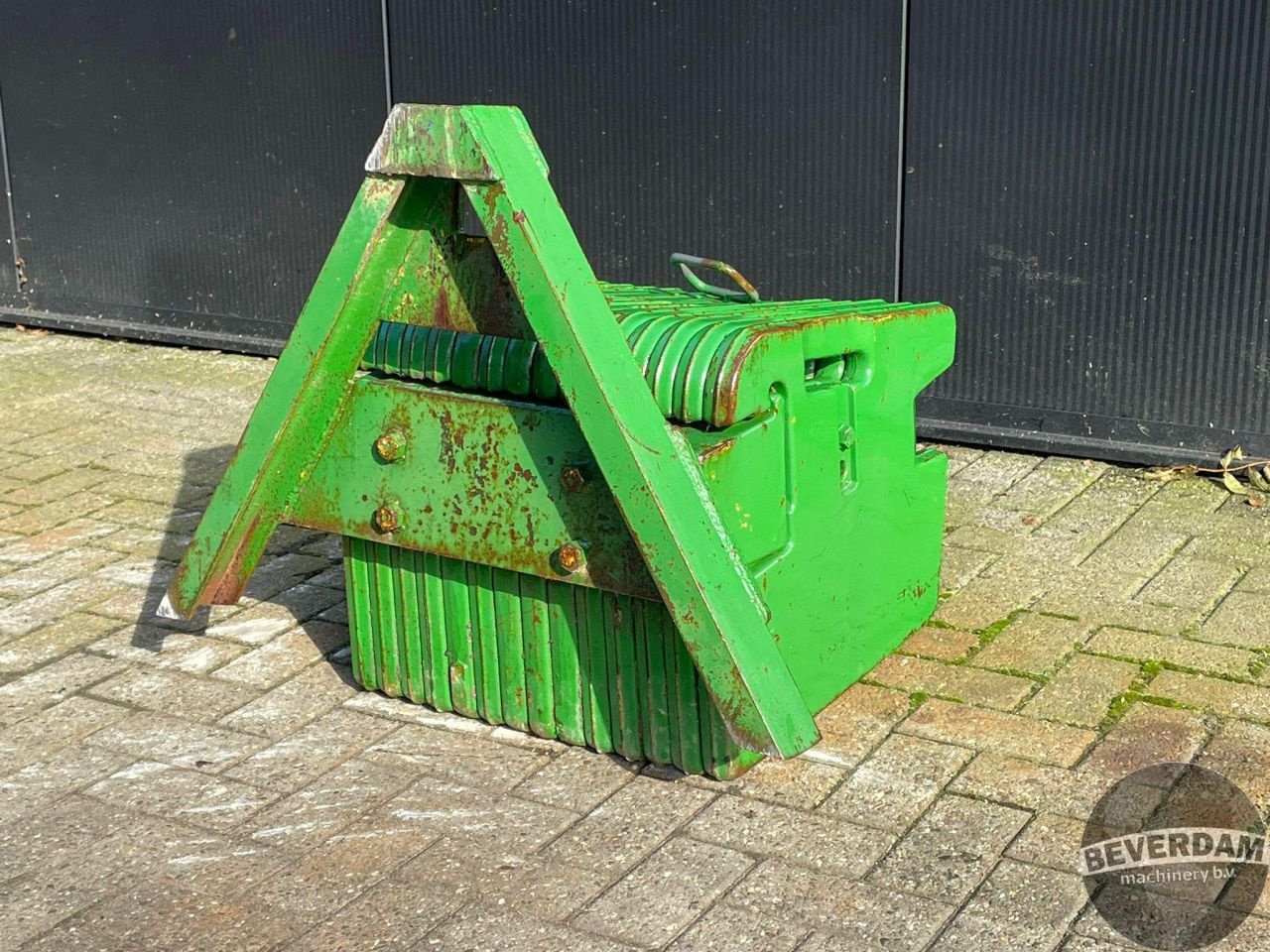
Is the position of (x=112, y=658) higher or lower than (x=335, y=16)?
lower

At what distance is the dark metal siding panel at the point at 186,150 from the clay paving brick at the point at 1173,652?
3907 millimetres

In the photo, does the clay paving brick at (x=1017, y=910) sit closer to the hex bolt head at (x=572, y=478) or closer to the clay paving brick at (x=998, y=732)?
the clay paving brick at (x=998, y=732)

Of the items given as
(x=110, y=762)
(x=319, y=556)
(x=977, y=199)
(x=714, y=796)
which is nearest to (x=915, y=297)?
(x=977, y=199)

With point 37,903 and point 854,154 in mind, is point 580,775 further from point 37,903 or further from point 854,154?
point 854,154

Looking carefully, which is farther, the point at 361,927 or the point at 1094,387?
the point at 1094,387

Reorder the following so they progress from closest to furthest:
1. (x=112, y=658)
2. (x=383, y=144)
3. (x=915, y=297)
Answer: (x=383, y=144), (x=112, y=658), (x=915, y=297)

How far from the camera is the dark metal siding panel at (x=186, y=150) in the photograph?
689 centimetres

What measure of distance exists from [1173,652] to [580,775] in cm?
160

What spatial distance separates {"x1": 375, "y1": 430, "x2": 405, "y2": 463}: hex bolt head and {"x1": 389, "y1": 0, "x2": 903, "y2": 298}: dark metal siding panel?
278 centimetres

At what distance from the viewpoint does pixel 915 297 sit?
584 cm

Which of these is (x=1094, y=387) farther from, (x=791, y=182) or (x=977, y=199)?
(x=791, y=182)

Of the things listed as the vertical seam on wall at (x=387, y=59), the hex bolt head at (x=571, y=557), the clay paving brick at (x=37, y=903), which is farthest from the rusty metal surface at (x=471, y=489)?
the vertical seam on wall at (x=387, y=59)

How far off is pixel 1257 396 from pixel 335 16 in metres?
3.92

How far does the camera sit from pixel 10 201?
787 centimetres
